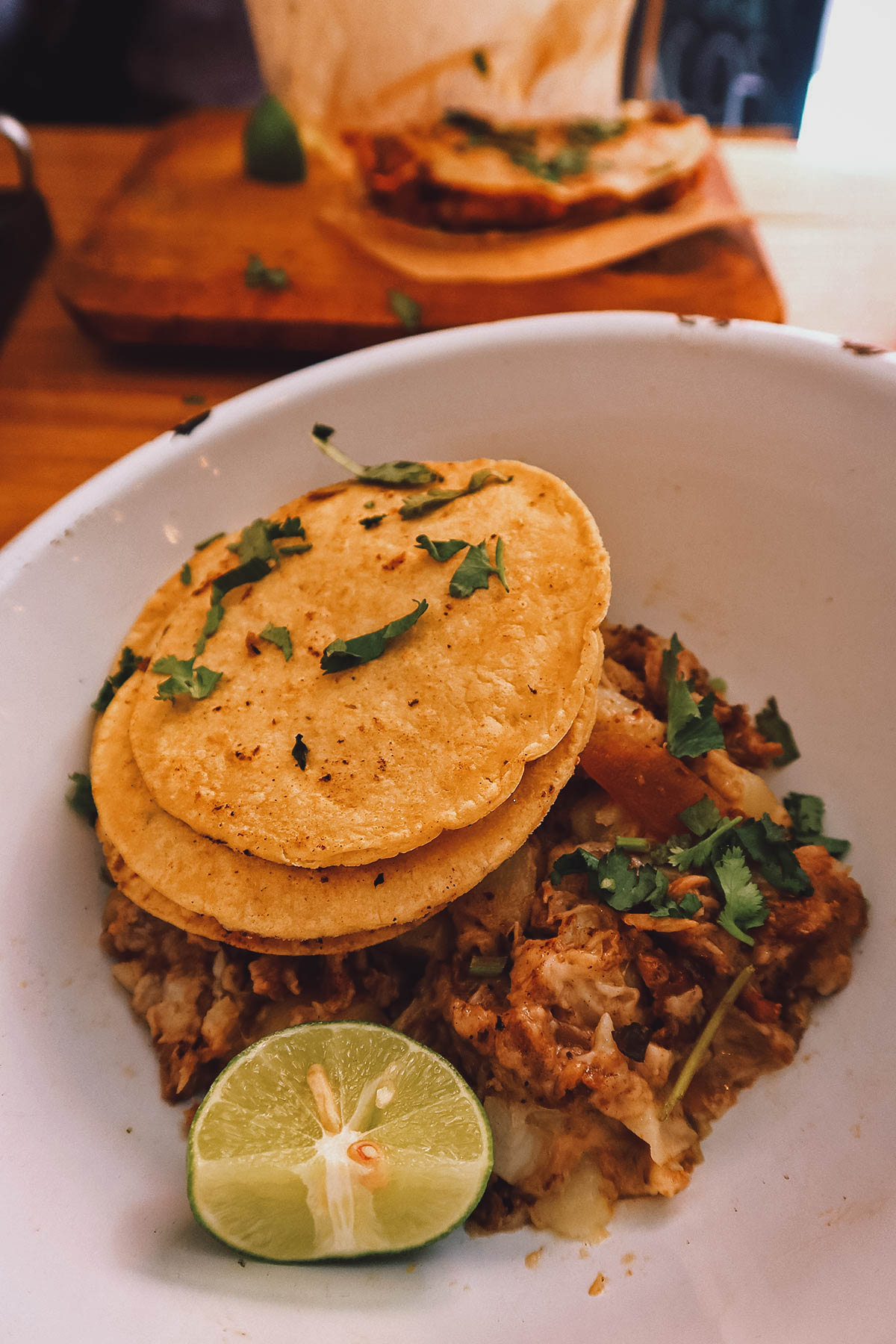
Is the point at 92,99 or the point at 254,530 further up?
the point at 92,99

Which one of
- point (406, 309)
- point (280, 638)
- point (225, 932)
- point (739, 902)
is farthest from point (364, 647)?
point (406, 309)

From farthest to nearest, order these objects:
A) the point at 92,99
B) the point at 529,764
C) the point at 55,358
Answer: the point at 92,99 < the point at 55,358 < the point at 529,764

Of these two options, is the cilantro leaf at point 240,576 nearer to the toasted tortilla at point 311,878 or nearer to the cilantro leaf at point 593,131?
the toasted tortilla at point 311,878

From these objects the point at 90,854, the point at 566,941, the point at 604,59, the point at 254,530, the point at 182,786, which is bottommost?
the point at 90,854

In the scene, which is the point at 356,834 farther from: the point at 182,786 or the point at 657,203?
the point at 657,203

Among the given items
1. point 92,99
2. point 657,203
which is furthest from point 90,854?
point 92,99

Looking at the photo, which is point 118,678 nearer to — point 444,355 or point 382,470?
point 382,470

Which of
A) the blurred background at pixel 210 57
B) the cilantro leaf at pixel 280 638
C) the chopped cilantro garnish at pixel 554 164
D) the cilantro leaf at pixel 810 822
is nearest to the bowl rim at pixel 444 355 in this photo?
the cilantro leaf at pixel 280 638
